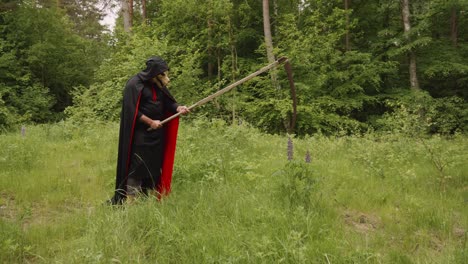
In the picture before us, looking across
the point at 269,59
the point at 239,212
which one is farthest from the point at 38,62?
the point at 239,212

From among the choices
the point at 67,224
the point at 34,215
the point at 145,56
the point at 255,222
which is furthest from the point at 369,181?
the point at 145,56

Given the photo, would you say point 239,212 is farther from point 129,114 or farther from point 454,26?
point 454,26

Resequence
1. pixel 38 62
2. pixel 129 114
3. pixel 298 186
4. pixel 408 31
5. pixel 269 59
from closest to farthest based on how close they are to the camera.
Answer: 1. pixel 298 186
2. pixel 129 114
3. pixel 408 31
4. pixel 269 59
5. pixel 38 62

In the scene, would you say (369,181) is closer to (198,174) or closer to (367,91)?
(198,174)

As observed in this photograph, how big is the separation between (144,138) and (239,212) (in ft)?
5.02

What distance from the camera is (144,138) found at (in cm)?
394

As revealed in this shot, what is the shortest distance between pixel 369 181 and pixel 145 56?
31.3 ft

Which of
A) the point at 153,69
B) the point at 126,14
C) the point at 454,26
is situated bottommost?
the point at 153,69

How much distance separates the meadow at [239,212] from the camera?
258cm

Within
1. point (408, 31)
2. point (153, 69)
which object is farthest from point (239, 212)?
point (408, 31)

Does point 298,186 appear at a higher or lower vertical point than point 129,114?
lower

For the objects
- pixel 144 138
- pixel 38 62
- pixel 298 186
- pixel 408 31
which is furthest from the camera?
pixel 38 62

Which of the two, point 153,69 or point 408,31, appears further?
point 408,31

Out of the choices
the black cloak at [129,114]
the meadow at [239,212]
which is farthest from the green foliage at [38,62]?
the black cloak at [129,114]
